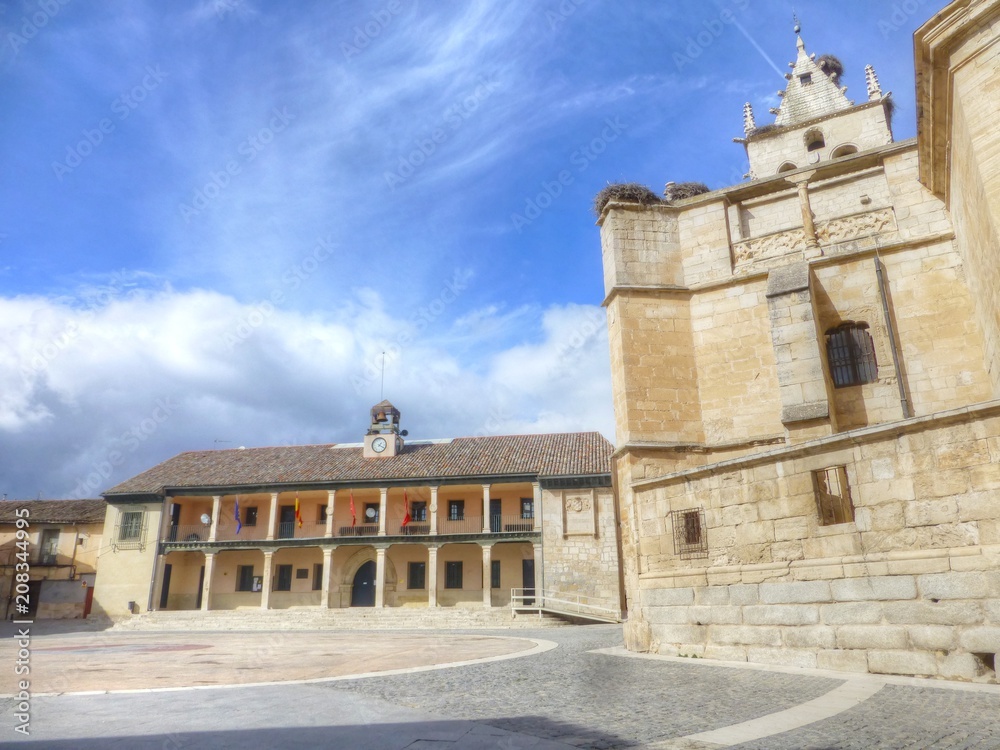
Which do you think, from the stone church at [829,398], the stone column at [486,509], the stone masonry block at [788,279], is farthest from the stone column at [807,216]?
the stone column at [486,509]

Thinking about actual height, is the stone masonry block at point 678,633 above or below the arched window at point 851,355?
below

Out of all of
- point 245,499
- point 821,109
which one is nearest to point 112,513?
point 245,499

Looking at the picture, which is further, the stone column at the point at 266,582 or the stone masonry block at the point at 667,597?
the stone column at the point at 266,582

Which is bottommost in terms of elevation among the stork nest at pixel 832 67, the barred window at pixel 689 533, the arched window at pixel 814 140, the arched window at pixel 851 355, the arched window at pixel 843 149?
the barred window at pixel 689 533

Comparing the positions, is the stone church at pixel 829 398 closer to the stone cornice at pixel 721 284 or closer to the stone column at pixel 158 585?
the stone cornice at pixel 721 284

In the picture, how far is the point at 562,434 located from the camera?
34094mm

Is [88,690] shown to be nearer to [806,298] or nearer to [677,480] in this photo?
[677,480]

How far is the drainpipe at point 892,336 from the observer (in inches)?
414

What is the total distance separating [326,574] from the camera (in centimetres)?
3089

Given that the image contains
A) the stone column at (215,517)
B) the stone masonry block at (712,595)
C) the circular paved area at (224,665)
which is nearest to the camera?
the circular paved area at (224,665)

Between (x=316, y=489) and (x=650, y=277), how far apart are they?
24.3m

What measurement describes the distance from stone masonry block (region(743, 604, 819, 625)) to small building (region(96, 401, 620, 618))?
20485mm

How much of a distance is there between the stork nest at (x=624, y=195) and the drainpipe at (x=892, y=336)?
173 inches

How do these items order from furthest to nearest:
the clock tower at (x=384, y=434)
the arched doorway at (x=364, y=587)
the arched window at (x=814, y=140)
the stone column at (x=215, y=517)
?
the clock tower at (x=384, y=434) < the stone column at (x=215, y=517) < the arched doorway at (x=364, y=587) < the arched window at (x=814, y=140)
